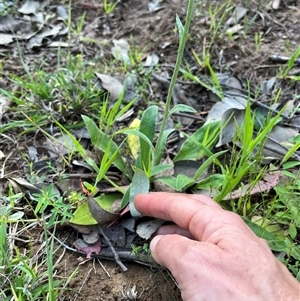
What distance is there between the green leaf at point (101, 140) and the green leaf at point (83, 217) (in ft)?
0.67

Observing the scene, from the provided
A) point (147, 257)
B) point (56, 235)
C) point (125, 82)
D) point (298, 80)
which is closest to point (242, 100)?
point (298, 80)

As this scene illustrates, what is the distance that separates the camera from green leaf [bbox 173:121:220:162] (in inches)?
69.2

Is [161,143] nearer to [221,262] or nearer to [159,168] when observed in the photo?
[159,168]

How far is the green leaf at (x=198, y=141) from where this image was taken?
176cm

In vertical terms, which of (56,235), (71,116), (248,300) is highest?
(248,300)

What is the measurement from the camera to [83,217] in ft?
5.26

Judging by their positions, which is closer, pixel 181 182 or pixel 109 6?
pixel 181 182

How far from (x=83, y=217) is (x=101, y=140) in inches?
11.8

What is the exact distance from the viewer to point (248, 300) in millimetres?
1131

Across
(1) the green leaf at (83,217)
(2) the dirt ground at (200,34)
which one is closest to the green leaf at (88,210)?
(1) the green leaf at (83,217)

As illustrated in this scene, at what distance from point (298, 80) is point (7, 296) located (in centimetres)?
148

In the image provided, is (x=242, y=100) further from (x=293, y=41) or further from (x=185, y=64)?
(x=293, y=41)

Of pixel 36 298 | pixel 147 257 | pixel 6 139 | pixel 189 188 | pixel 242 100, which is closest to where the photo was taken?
pixel 36 298

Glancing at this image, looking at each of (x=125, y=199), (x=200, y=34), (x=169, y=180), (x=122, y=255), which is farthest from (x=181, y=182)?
(x=200, y=34)
